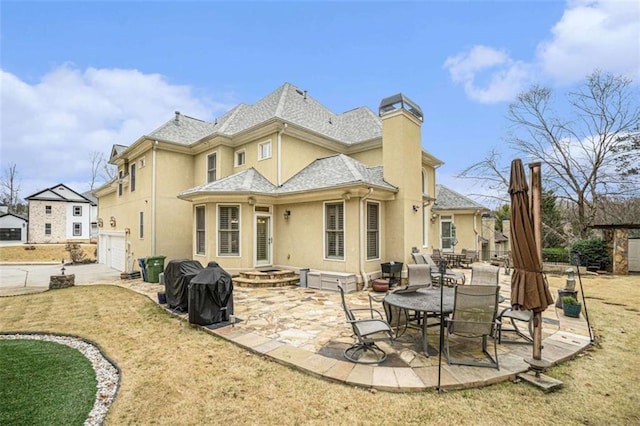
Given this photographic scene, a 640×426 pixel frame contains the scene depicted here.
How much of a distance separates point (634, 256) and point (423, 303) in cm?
1717

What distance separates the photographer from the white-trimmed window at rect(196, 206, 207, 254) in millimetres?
11785

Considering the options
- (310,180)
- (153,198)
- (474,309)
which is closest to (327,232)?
(310,180)

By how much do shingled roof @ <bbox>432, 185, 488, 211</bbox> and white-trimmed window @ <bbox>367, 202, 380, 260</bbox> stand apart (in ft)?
29.2

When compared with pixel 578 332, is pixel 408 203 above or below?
above

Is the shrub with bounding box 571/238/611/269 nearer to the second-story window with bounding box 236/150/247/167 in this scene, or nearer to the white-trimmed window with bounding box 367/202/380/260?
the white-trimmed window with bounding box 367/202/380/260

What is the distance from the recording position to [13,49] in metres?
10.3

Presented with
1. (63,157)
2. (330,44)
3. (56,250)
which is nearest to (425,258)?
(330,44)

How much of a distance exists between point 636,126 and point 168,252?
2625 cm

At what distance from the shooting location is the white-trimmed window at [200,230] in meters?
11.8

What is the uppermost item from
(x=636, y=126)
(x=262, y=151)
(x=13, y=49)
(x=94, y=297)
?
(x=13, y=49)

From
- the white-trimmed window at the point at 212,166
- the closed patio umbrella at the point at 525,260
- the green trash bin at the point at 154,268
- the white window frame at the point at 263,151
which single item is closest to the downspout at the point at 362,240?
the white window frame at the point at 263,151

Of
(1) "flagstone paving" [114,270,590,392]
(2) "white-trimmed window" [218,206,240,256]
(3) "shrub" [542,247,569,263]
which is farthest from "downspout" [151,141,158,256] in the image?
(3) "shrub" [542,247,569,263]

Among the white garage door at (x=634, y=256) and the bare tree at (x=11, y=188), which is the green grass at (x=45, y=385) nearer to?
the white garage door at (x=634, y=256)

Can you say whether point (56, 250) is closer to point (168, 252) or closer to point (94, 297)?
point (168, 252)
